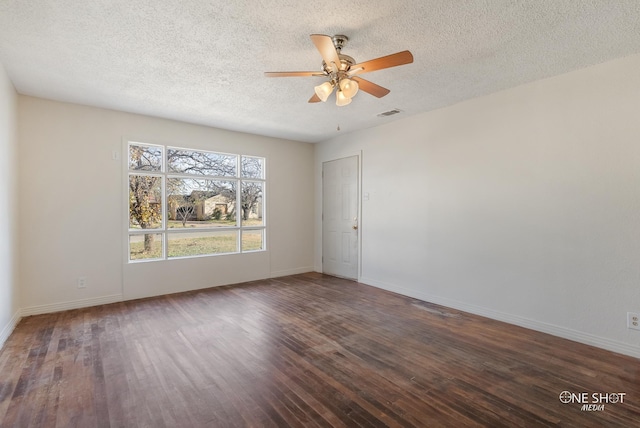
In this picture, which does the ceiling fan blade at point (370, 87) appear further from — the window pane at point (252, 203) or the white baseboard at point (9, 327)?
the white baseboard at point (9, 327)

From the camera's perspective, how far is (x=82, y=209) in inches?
155

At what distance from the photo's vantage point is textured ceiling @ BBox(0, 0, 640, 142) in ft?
6.72

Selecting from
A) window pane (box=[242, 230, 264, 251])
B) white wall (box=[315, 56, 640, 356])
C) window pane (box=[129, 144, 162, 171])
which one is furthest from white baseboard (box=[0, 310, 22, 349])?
white wall (box=[315, 56, 640, 356])

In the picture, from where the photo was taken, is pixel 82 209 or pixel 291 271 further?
pixel 291 271

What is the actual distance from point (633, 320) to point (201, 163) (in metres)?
5.54

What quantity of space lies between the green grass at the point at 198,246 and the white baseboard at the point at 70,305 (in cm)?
59

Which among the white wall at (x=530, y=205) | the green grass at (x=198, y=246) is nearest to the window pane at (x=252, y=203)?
the green grass at (x=198, y=246)

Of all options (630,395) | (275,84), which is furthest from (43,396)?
A: (630,395)

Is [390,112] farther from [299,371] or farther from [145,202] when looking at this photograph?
[145,202]

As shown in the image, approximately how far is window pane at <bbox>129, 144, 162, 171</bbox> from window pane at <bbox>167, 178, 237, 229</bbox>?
0.31 meters

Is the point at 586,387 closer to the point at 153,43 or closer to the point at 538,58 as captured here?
the point at 538,58

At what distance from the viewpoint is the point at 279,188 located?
5.80 meters

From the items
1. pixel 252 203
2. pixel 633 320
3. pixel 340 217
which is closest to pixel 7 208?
pixel 252 203

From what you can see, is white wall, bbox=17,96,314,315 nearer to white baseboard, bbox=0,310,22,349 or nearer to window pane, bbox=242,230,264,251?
white baseboard, bbox=0,310,22,349
